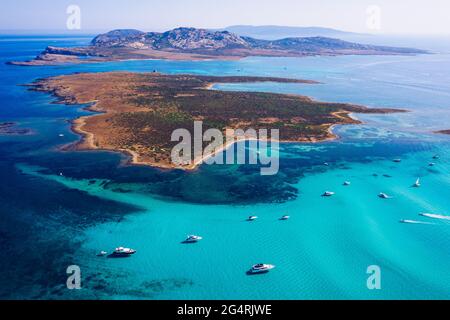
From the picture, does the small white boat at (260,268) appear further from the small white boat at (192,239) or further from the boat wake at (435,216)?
the boat wake at (435,216)

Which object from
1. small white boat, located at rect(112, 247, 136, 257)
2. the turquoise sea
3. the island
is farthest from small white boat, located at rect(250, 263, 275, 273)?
the island

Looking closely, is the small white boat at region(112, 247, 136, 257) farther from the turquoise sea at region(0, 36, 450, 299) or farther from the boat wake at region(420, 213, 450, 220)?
the boat wake at region(420, 213, 450, 220)

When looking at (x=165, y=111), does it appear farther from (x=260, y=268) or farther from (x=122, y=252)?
(x=260, y=268)

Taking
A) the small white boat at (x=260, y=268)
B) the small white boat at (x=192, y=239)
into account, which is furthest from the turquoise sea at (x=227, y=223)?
the small white boat at (x=260, y=268)

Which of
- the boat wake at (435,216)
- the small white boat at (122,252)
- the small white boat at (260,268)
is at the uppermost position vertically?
the boat wake at (435,216)

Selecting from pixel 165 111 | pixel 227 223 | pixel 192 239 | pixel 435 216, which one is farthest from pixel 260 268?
pixel 165 111
